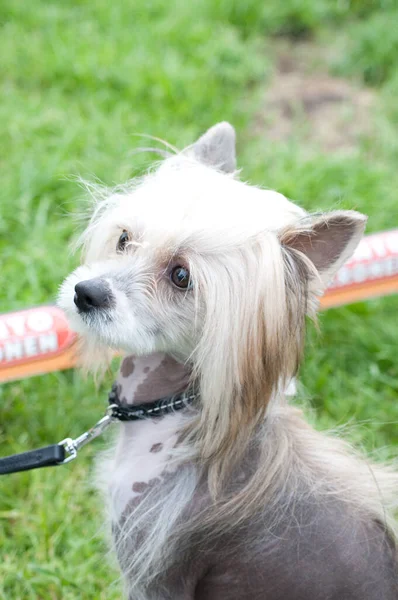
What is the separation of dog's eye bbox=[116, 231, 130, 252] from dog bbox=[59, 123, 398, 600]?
0.04 feet

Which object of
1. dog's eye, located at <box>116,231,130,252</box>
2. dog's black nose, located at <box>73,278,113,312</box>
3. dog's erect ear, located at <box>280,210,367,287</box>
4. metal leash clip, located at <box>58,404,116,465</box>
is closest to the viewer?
dog's erect ear, located at <box>280,210,367,287</box>

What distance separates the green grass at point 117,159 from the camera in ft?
9.64

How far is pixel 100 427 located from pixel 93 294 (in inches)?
17.2

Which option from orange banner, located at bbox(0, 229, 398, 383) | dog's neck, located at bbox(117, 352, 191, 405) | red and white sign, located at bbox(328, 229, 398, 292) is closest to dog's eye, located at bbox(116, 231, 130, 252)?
dog's neck, located at bbox(117, 352, 191, 405)

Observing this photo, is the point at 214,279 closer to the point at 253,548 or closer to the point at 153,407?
the point at 153,407

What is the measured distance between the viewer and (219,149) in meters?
2.24

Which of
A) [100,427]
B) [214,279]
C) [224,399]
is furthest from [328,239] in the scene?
[100,427]

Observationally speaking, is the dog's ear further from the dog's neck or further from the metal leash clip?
the metal leash clip

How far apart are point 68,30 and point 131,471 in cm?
383

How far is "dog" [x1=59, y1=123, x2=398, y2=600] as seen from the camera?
6.19ft

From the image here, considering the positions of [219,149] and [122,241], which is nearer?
[122,241]

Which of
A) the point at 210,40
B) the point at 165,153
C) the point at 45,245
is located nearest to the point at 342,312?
the point at 45,245

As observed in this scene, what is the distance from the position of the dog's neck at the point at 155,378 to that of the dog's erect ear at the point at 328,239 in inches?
17.7

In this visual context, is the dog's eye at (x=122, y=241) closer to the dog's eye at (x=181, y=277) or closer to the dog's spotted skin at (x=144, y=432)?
the dog's eye at (x=181, y=277)
